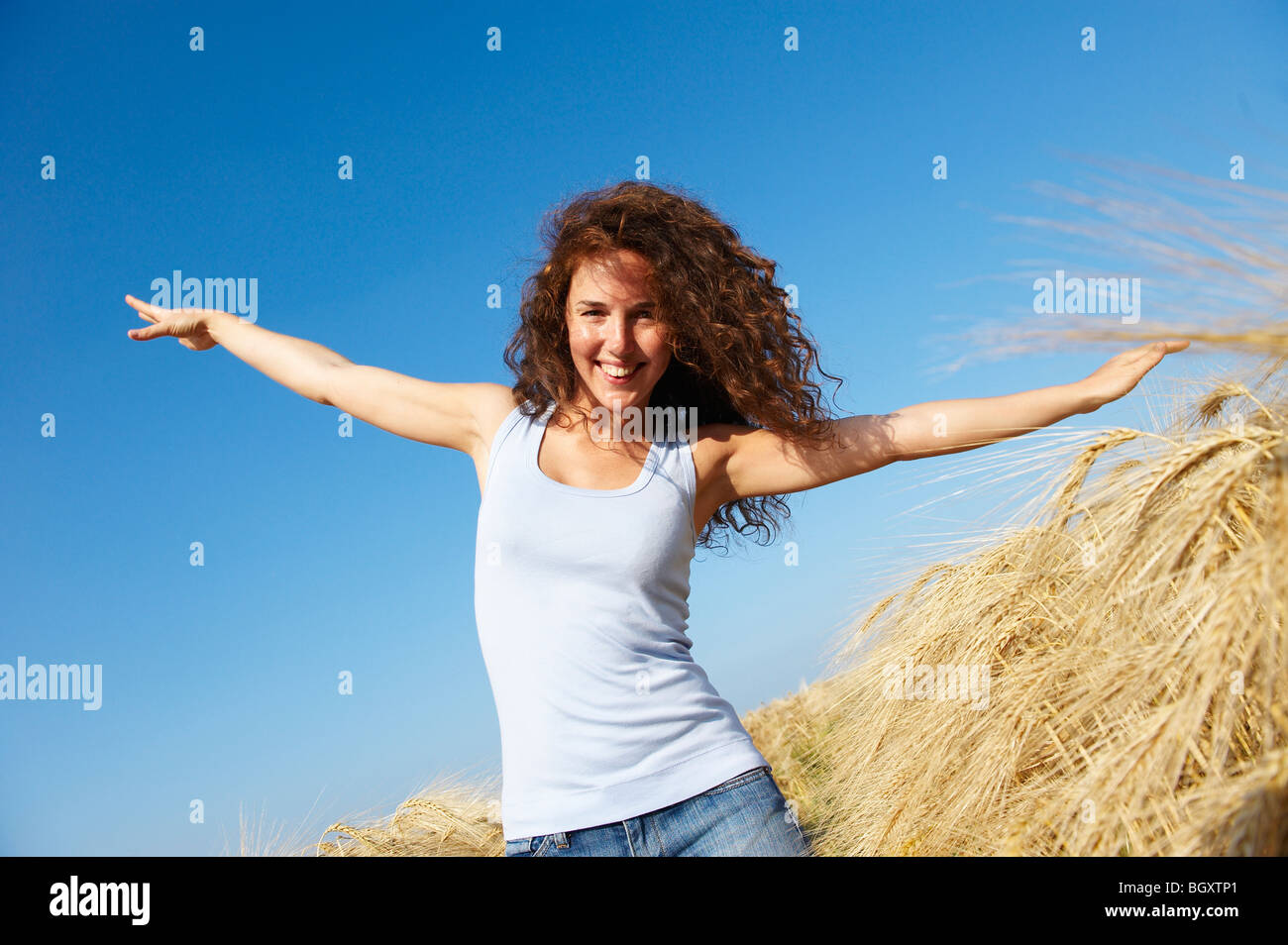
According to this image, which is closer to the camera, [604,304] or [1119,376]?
[1119,376]

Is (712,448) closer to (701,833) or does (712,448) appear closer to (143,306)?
(701,833)

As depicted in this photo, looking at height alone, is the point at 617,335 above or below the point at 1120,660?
above

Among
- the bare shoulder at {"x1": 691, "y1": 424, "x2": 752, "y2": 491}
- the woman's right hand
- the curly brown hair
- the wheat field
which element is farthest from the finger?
the wheat field

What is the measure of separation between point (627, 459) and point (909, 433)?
2.58ft

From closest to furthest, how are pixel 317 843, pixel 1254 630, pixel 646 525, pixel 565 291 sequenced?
pixel 1254 630, pixel 646 525, pixel 565 291, pixel 317 843

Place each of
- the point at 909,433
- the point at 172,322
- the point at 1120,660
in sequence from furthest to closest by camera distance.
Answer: the point at 172,322 → the point at 909,433 → the point at 1120,660

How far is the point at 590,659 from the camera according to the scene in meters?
2.08

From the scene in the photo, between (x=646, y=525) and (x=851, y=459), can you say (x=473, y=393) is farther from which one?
(x=851, y=459)

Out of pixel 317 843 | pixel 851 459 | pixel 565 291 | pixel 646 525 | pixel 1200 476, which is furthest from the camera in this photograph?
pixel 317 843

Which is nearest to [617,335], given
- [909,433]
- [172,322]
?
[909,433]

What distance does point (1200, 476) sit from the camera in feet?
5.51

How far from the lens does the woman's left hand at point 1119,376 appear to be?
2.21 meters
